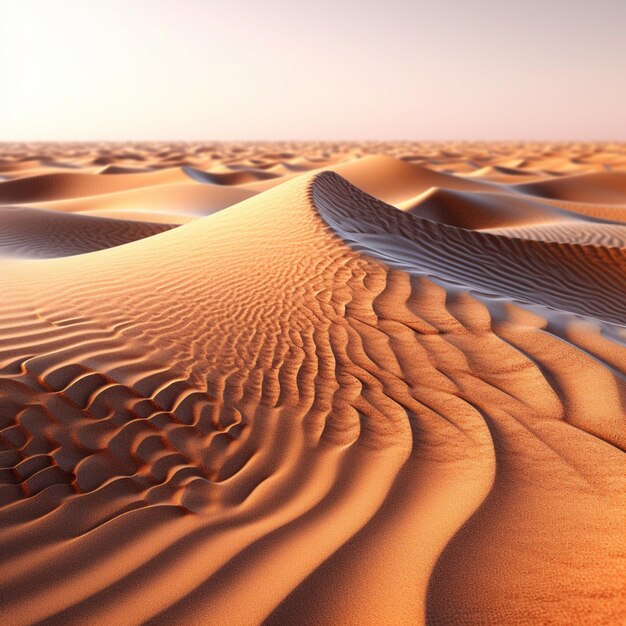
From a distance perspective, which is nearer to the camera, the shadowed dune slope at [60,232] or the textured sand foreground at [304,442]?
the textured sand foreground at [304,442]

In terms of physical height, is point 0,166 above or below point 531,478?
below

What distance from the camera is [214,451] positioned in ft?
8.84

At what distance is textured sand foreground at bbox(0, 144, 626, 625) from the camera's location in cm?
186

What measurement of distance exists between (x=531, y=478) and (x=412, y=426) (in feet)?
2.08

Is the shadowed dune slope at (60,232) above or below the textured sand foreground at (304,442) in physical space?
below

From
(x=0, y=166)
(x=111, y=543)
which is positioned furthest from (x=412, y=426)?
(x=0, y=166)

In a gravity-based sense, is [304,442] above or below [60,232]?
above

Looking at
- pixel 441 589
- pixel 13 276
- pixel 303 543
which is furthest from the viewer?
pixel 13 276

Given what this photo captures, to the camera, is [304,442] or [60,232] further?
[60,232]

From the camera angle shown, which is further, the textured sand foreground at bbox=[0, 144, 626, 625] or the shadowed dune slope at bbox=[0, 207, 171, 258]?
the shadowed dune slope at bbox=[0, 207, 171, 258]

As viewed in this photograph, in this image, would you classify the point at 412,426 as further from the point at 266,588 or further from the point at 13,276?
the point at 13,276

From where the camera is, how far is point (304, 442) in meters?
2.79

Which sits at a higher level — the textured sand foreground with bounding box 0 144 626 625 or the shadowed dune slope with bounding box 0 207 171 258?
the textured sand foreground with bounding box 0 144 626 625

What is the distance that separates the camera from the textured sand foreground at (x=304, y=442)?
1858mm
